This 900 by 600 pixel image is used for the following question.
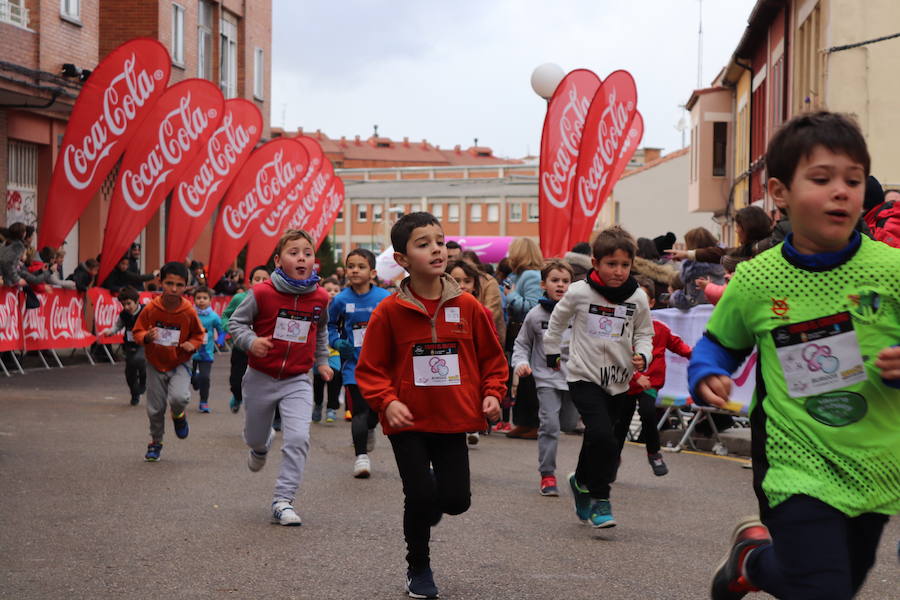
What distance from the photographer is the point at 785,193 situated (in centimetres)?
405

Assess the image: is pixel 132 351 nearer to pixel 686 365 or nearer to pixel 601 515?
pixel 686 365

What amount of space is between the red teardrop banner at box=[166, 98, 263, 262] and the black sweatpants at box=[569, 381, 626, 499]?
14113 millimetres

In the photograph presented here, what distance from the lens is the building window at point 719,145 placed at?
43281mm

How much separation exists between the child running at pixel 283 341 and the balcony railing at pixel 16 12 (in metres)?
16.7

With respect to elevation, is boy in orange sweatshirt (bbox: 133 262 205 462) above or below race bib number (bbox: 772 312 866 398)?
below

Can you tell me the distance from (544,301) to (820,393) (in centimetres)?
601

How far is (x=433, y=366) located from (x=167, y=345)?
16.7 feet

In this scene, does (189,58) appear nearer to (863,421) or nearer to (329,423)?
(329,423)

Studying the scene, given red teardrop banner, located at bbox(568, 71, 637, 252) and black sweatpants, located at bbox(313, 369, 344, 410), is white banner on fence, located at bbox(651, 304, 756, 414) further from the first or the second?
red teardrop banner, located at bbox(568, 71, 637, 252)

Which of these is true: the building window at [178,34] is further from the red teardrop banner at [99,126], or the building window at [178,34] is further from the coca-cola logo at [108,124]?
the coca-cola logo at [108,124]

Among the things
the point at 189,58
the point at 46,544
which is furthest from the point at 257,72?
the point at 46,544

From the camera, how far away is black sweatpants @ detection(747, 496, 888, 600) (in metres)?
3.85

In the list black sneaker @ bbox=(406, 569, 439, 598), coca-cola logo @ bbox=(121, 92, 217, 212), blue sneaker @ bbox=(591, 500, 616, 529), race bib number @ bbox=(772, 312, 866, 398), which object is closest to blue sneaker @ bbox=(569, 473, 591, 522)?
blue sneaker @ bbox=(591, 500, 616, 529)

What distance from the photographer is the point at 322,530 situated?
761 cm
